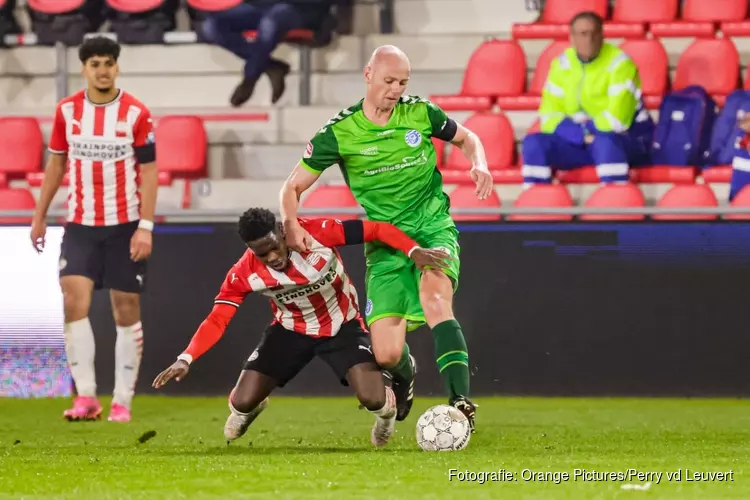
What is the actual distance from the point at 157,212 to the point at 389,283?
2.90m

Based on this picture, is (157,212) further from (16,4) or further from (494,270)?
(16,4)

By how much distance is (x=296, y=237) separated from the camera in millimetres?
6480

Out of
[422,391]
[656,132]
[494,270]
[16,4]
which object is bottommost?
[422,391]

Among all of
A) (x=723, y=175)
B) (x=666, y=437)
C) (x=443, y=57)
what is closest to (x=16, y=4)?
(x=443, y=57)

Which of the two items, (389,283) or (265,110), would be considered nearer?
(389,283)

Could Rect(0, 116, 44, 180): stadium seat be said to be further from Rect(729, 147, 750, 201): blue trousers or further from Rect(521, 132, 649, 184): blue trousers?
Rect(729, 147, 750, 201): blue trousers

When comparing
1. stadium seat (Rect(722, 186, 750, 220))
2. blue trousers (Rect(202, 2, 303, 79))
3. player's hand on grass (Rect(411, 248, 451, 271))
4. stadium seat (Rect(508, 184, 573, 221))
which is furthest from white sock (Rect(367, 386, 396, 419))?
blue trousers (Rect(202, 2, 303, 79))

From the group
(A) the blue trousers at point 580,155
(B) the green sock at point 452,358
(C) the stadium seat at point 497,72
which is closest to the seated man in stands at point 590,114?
(A) the blue trousers at point 580,155

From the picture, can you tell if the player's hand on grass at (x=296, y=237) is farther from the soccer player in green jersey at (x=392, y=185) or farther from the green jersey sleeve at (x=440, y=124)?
the green jersey sleeve at (x=440, y=124)

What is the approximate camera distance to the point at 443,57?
12.1 metres

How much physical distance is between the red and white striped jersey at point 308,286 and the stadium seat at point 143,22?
5956 millimetres

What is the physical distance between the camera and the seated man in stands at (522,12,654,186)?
10172mm

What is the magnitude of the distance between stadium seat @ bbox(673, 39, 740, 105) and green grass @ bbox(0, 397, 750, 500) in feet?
10.3

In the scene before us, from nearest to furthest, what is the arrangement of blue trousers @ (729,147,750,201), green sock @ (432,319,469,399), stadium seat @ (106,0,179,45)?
green sock @ (432,319,469,399)
blue trousers @ (729,147,750,201)
stadium seat @ (106,0,179,45)
